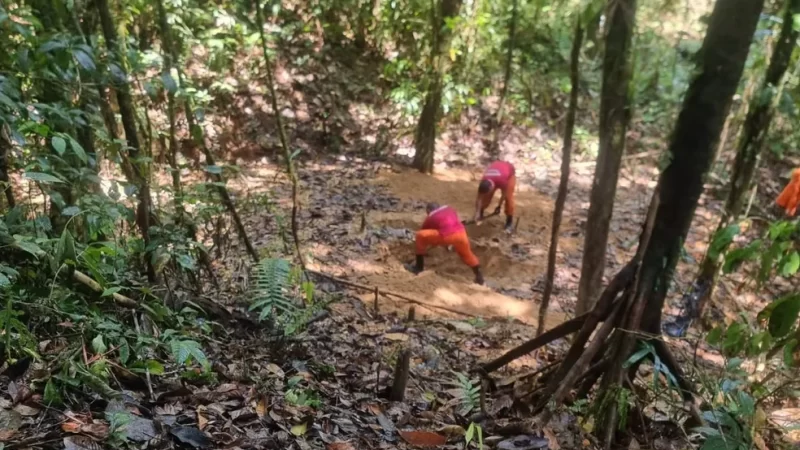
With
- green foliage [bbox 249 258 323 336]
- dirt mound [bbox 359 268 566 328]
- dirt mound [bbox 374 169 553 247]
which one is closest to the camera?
green foliage [bbox 249 258 323 336]

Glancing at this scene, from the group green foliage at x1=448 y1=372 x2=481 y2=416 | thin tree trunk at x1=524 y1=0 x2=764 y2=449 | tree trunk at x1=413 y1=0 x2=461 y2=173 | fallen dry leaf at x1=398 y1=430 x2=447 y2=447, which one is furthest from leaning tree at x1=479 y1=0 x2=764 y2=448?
tree trunk at x1=413 y1=0 x2=461 y2=173

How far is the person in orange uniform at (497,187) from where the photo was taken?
8047 millimetres

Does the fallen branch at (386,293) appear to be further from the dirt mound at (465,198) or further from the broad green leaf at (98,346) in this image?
the broad green leaf at (98,346)

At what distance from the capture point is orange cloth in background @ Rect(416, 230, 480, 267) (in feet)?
22.1

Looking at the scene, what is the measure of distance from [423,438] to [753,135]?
4785mm

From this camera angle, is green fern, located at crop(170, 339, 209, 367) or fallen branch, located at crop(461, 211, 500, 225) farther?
fallen branch, located at crop(461, 211, 500, 225)

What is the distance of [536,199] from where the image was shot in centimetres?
973

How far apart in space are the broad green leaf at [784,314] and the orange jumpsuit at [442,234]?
464cm

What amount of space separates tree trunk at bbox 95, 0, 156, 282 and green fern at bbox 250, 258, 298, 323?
615 millimetres

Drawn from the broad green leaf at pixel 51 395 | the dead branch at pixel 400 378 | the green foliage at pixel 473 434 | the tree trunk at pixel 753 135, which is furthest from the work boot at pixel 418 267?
the broad green leaf at pixel 51 395

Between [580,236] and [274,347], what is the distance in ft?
20.3

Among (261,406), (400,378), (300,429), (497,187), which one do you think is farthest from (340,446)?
(497,187)

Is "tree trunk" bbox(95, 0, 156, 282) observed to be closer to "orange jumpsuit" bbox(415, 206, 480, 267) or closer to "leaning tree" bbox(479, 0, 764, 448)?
"leaning tree" bbox(479, 0, 764, 448)

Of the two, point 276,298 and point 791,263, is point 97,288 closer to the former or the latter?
point 276,298
